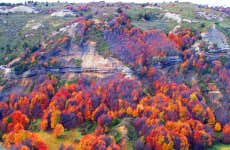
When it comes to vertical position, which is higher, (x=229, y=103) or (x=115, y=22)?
(x=115, y=22)

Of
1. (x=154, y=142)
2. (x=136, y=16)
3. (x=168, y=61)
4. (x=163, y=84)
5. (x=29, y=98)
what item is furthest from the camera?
(x=136, y=16)

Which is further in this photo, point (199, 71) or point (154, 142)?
point (199, 71)

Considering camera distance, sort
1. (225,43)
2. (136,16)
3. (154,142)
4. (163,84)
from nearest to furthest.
Result: (154,142) → (163,84) → (225,43) → (136,16)

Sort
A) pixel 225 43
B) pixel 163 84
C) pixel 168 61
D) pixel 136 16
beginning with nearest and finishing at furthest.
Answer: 1. pixel 163 84
2. pixel 168 61
3. pixel 225 43
4. pixel 136 16

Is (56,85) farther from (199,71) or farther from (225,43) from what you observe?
(225,43)

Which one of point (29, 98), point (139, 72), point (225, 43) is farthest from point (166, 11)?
point (29, 98)

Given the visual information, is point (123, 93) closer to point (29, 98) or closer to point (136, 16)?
point (29, 98)

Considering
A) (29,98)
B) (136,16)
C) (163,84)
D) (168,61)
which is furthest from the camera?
(136,16)

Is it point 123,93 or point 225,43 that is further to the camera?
point 225,43

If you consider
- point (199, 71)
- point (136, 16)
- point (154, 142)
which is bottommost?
point (154, 142)

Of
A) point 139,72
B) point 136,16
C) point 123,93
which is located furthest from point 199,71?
point 136,16
